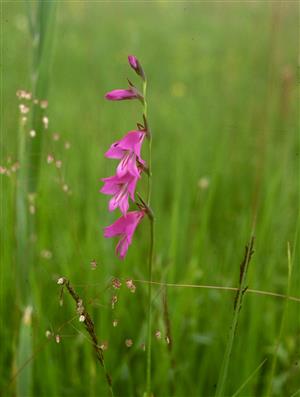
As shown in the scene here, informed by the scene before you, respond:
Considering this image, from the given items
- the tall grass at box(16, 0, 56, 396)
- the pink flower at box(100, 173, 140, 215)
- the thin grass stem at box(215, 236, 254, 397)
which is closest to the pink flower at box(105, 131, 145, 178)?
the pink flower at box(100, 173, 140, 215)

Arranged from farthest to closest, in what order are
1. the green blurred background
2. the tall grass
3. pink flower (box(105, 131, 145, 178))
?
the green blurred background, the tall grass, pink flower (box(105, 131, 145, 178))

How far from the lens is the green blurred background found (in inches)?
51.5

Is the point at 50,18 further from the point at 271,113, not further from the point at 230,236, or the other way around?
the point at 271,113

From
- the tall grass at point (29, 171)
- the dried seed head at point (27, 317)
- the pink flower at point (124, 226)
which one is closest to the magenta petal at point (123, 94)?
the pink flower at point (124, 226)

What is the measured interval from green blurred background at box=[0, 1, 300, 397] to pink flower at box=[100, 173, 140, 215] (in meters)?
0.13

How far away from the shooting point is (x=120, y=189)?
730mm

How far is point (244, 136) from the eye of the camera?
2891 millimetres

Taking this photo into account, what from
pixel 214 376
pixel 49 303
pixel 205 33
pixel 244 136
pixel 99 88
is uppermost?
pixel 205 33

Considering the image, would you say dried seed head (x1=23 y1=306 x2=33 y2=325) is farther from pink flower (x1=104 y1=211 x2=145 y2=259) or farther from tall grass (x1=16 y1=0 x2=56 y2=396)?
pink flower (x1=104 y1=211 x2=145 y2=259)

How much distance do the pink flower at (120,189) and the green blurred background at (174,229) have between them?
5.2 inches

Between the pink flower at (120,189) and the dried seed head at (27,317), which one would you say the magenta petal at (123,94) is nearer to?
the pink flower at (120,189)

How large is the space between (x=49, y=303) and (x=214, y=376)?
0.45 metres

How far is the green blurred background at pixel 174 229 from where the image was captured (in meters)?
1.31

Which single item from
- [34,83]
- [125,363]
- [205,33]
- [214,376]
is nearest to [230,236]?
[214,376]
